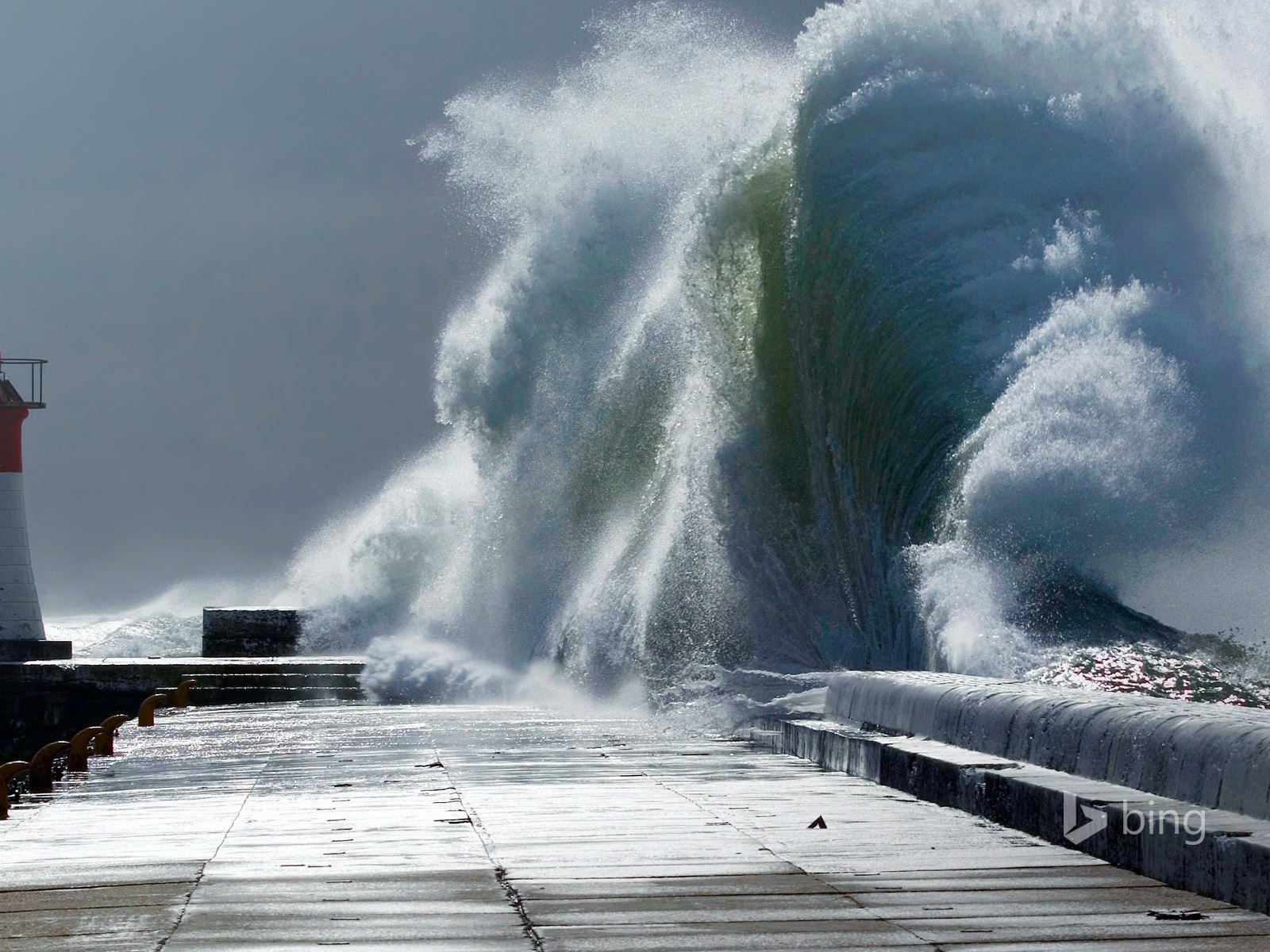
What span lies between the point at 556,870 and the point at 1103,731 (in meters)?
2.13

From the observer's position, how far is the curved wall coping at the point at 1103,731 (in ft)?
17.7

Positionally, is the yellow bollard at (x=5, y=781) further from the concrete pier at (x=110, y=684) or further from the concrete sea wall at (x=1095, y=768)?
the concrete pier at (x=110, y=684)

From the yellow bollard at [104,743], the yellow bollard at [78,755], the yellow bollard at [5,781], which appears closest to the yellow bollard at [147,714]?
the yellow bollard at [104,743]

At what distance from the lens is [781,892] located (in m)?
5.26

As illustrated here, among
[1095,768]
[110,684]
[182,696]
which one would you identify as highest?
[1095,768]

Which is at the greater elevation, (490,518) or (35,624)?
(490,518)

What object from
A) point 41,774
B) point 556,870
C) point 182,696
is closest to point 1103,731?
point 556,870

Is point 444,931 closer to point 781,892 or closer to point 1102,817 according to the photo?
point 781,892

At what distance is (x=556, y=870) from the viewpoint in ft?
18.8

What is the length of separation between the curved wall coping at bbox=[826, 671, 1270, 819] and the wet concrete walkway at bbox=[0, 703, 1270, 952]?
398 mm

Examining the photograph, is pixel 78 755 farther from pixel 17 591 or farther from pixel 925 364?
pixel 17 591

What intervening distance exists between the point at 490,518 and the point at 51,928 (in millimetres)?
23541

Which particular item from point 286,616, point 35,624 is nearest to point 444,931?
point 286,616

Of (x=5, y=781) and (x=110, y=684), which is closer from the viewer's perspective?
(x=5, y=781)
